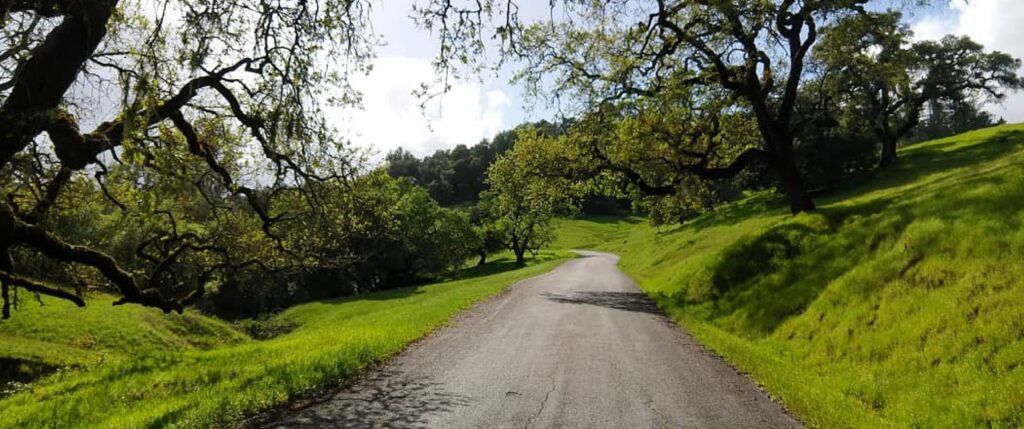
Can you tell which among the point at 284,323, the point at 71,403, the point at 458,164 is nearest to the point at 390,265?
the point at 284,323

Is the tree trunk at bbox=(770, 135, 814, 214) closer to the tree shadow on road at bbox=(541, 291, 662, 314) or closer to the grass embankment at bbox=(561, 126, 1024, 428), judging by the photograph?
the grass embankment at bbox=(561, 126, 1024, 428)

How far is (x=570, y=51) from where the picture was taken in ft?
79.8

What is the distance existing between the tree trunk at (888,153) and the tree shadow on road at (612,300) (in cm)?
3304

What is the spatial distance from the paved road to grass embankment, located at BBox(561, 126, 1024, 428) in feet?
3.50

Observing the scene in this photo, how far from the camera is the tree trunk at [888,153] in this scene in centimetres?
4591

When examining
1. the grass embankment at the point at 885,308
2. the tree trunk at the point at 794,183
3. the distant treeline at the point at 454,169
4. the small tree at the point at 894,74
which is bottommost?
the grass embankment at the point at 885,308

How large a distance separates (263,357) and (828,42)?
23503 millimetres

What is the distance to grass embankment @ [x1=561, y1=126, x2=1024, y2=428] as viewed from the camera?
26.7 feet

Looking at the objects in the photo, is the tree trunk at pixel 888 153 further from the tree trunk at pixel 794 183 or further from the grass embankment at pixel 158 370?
the grass embankment at pixel 158 370

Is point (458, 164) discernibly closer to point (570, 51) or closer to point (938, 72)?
point (938, 72)

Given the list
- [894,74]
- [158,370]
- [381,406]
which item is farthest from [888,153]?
[158,370]

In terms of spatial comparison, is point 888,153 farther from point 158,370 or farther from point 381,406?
point 158,370

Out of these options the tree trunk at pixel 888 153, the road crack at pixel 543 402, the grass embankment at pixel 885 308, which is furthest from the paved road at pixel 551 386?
the tree trunk at pixel 888 153

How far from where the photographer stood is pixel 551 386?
30.5 ft
